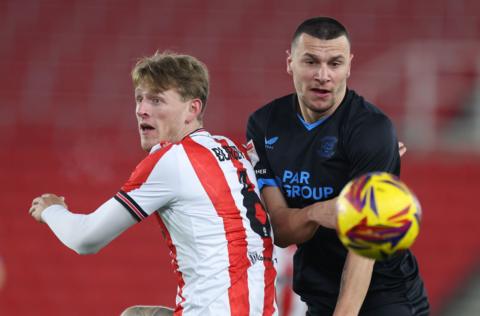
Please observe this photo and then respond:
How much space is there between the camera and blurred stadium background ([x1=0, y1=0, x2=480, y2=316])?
7961 mm

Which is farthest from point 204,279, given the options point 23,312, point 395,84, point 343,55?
point 395,84

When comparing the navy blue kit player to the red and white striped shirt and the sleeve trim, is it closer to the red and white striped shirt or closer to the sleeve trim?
the red and white striped shirt

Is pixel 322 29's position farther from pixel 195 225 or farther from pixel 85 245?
pixel 85 245

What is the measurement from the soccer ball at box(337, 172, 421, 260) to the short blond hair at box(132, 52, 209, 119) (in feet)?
2.95

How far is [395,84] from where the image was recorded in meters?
8.49

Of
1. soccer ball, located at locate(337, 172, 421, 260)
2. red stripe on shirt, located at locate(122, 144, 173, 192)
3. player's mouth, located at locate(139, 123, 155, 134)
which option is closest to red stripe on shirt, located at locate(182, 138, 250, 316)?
red stripe on shirt, located at locate(122, 144, 173, 192)

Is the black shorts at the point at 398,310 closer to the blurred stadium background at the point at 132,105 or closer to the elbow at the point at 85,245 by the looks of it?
the elbow at the point at 85,245

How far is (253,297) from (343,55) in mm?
1040

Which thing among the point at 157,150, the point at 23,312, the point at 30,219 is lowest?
the point at 23,312

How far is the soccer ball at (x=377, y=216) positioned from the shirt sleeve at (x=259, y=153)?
0.84 metres

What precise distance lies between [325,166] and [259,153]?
0.36m

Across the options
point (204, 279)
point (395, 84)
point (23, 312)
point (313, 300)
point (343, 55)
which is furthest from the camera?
point (395, 84)

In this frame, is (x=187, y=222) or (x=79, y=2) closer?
(x=187, y=222)

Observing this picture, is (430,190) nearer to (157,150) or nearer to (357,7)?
(357,7)
